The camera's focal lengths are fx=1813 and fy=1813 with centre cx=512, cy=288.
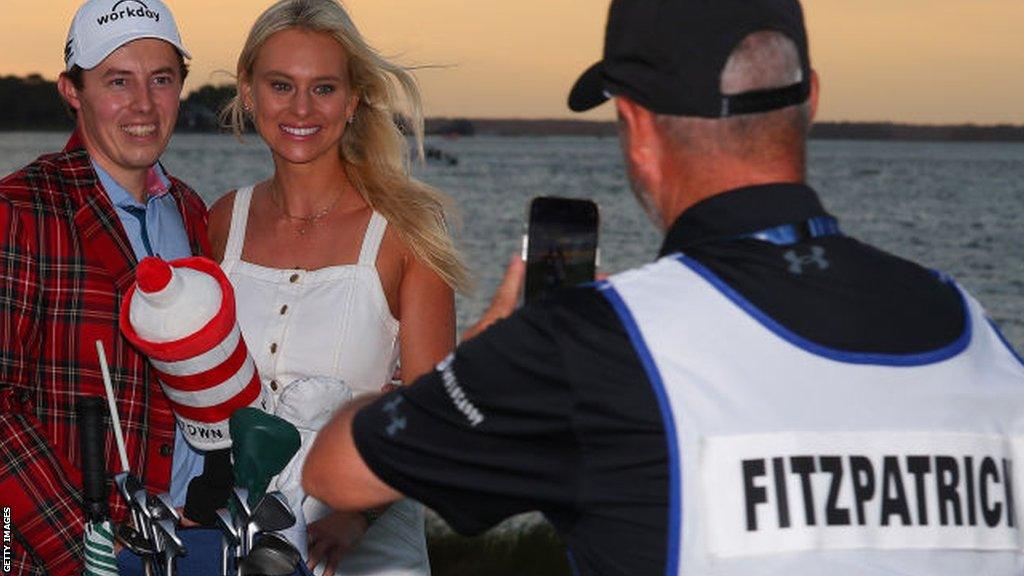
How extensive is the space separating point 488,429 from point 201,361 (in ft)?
5.17

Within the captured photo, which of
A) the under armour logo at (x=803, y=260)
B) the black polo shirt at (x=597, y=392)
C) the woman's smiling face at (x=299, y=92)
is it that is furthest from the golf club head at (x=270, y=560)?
the woman's smiling face at (x=299, y=92)

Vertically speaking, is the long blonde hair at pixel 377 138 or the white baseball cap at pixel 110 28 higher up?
the white baseball cap at pixel 110 28

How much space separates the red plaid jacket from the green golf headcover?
132 cm

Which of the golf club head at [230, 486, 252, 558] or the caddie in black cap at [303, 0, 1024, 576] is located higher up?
the caddie in black cap at [303, 0, 1024, 576]

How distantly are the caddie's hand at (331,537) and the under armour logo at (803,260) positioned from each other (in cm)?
209

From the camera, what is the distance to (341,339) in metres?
4.77

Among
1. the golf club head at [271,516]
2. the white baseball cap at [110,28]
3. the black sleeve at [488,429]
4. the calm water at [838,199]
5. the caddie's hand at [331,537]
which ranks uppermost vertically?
the white baseball cap at [110,28]

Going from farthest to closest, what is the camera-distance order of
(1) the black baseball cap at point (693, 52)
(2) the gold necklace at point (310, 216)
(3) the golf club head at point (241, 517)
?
(2) the gold necklace at point (310, 216), (3) the golf club head at point (241, 517), (1) the black baseball cap at point (693, 52)

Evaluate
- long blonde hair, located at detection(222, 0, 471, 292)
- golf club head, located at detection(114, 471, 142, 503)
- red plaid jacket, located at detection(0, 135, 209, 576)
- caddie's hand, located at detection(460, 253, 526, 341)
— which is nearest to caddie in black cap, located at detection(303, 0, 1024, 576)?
caddie's hand, located at detection(460, 253, 526, 341)

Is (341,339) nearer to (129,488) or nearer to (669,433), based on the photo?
(129,488)

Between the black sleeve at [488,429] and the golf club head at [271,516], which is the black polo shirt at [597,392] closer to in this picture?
the black sleeve at [488,429]

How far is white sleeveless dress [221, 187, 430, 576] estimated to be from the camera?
475 centimetres

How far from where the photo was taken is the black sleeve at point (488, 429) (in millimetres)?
2531

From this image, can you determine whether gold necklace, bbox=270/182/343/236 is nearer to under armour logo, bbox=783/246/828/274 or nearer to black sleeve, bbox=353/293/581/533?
black sleeve, bbox=353/293/581/533
